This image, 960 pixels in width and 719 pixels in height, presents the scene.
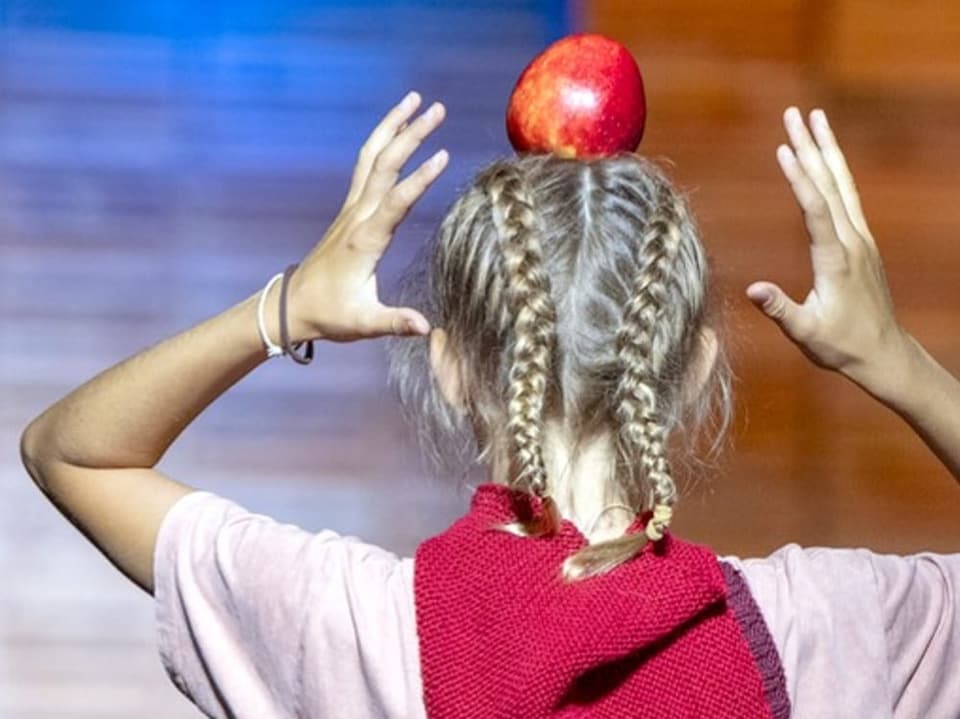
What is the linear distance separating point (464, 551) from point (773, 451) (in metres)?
1.75

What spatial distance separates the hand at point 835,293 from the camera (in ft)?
3.88

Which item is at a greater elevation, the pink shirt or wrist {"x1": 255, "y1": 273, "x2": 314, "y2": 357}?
wrist {"x1": 255, "y1": 273, "x2": 314, "y2": 357}

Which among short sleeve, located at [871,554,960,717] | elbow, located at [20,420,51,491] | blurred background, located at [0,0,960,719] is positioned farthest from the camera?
blurred background, located at [0,0,960,719]

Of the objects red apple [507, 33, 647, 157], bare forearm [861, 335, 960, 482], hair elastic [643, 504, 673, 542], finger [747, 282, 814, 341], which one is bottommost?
hair elastic [643, 504, 673, 542]

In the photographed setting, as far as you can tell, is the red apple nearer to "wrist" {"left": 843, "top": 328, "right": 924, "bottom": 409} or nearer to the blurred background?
"wrist" {"left": 843, "top": 328, "right": 924, "bottom": 409}

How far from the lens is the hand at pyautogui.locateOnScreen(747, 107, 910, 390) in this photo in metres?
1.18

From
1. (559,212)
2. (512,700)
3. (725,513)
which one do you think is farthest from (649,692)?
(725,513)

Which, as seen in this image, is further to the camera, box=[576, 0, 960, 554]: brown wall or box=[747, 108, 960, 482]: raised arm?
box=[576, 0, 960, 554]: brown wall

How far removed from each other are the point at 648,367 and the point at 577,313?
0.18ft

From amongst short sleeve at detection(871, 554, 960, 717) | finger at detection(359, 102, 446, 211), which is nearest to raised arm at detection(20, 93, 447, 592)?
finger at detection(359, 102, 446, 211)

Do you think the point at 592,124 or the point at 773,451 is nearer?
the point at 592,124

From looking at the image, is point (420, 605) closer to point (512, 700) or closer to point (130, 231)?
point (512, 700)

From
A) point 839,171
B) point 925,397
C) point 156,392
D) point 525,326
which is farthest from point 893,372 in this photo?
point 156,392

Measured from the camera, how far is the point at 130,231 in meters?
2.87
